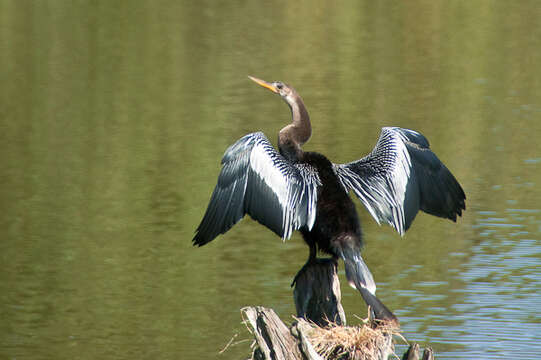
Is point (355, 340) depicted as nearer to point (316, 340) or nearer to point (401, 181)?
point (316, 340)

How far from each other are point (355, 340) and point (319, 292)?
61cm

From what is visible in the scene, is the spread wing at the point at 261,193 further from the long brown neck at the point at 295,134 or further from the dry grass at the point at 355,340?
the dry grass at the point at 355,340

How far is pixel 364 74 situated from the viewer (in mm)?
18484

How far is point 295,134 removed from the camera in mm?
→ 6191

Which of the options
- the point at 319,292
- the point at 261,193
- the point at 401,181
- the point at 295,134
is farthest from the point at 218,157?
the point at 319,292

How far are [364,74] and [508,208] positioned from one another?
764 cm

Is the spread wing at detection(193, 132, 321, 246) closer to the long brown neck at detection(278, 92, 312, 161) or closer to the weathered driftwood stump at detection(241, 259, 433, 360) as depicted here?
the long brown neck at detection(278, 92, 312, 161)

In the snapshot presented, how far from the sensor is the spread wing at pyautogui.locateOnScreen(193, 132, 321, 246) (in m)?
5.59

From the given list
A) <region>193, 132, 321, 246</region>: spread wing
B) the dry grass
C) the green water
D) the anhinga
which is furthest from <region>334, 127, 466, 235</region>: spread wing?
the green water

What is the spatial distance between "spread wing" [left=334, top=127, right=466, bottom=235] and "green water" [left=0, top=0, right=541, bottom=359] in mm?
2115

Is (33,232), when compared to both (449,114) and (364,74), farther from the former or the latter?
(364,74)

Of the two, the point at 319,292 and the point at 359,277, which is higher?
the point at 359,277

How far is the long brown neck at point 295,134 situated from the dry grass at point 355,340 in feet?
4.18

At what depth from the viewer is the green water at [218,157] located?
872 centimetres
